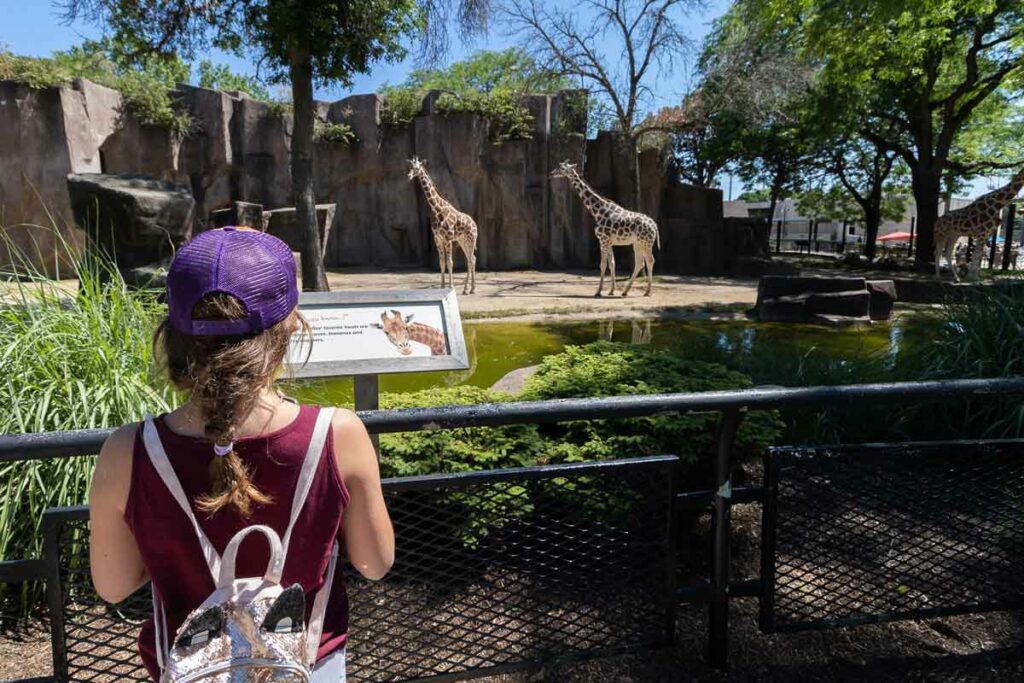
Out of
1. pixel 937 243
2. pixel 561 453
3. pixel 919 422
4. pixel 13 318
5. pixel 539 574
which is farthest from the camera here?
pixel 937 243

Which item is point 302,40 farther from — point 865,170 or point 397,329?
point 865,170

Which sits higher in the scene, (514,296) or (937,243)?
(937,243)

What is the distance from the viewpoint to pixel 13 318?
323 cm

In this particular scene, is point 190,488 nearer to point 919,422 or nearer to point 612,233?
point 919,422

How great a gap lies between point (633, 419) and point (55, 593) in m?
2.15

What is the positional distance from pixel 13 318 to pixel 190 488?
2769mm

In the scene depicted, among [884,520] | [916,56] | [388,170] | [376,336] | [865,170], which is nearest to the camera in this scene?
[884,520]

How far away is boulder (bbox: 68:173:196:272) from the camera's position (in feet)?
29.8

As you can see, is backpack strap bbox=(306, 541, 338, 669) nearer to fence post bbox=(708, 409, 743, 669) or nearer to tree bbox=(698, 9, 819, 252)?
fence post bbox=(708, 409, 743, 669)

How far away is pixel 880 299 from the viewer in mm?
9883

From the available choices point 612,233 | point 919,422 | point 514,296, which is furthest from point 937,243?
point 919,422

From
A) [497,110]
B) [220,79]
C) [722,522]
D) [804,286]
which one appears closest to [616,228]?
[804,286]

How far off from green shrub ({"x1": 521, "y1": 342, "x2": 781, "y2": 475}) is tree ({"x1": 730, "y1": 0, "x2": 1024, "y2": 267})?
4.96 metres

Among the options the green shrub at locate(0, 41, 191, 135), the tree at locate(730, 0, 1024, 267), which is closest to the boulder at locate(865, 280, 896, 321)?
the tree at locate(730, 0, 1024, 267)
